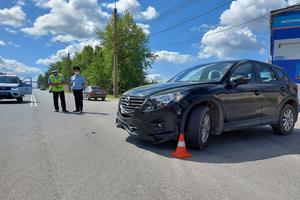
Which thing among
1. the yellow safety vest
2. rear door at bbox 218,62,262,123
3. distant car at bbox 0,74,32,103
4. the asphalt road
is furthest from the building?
distant car at bbox 0,74,32,103

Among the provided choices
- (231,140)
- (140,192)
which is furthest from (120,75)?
(140,192)

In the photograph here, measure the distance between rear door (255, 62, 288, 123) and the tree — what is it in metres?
38.3

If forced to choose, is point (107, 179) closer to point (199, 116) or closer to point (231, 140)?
point (199, 116)

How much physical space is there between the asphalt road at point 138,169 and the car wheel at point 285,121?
19.5 inches

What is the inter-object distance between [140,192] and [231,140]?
3.56 meters

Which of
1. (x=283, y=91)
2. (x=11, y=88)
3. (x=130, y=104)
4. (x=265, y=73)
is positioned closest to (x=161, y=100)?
(x=130, y=104)

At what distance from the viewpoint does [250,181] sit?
12.6 ft

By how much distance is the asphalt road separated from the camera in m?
3.40

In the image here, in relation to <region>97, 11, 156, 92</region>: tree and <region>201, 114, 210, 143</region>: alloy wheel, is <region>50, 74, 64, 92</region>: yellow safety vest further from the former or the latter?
<region>97, 11, 156, 92</region>: tree

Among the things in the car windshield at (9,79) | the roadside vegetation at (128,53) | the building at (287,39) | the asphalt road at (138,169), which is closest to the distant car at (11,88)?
the car windshield at (9,79)

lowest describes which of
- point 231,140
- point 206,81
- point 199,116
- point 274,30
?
point 231,140

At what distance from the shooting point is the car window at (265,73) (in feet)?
22.1

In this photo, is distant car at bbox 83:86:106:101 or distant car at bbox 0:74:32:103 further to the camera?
distant car at bbox 83:86:106:101

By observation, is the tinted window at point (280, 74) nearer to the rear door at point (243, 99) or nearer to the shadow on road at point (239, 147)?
the rear door at point (243, 99)
